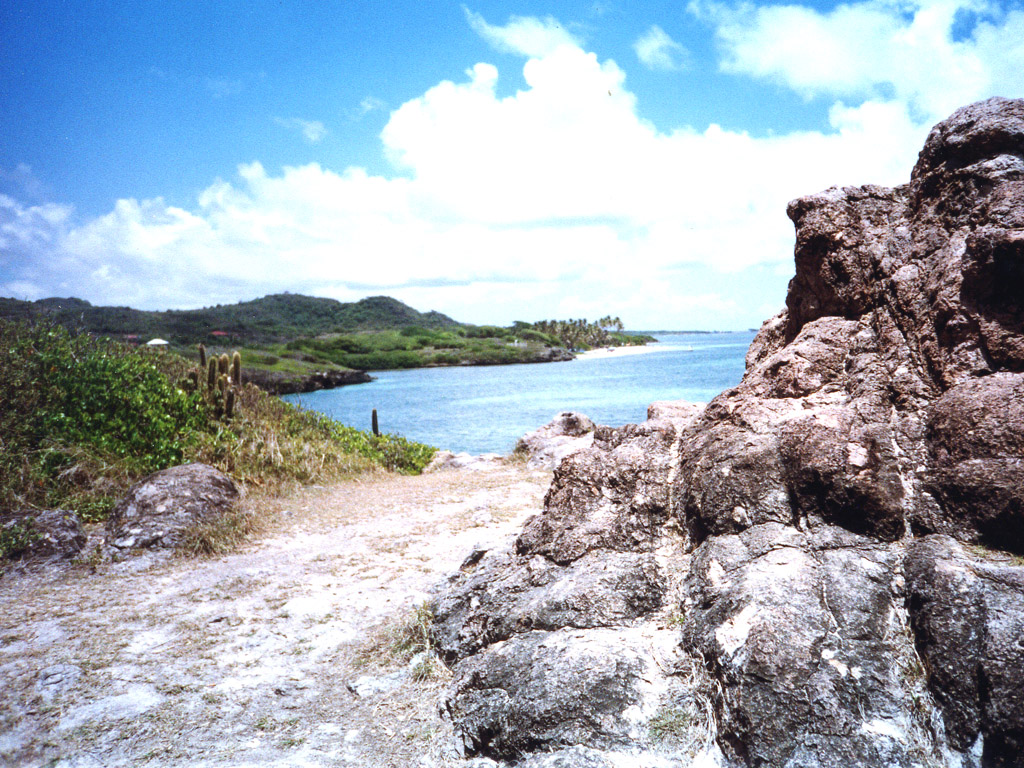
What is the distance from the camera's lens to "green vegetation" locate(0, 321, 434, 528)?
923cm

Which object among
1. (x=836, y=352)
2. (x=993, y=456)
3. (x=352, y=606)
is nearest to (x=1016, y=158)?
(x=836, y=352)

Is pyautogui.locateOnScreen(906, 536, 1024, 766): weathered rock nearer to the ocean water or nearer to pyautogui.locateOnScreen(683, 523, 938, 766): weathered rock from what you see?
pyautogui.locateOnScreen(683, 523, 938, 766): weathered rock

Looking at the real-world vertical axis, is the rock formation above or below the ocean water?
above

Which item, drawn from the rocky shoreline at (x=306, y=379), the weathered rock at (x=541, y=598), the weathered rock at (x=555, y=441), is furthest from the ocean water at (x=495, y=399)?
the weathered rock at (x=541, y=598)

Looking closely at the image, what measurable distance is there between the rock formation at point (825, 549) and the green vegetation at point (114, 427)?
6927 millimetres

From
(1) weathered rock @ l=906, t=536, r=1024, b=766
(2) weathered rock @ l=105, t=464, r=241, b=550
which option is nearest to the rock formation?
(1) weathered rock @ l=906, t=536, r=1024, b=766

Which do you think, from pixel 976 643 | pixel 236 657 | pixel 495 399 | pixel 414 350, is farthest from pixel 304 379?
pixel 976 643

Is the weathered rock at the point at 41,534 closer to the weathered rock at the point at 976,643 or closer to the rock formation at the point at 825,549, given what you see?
Answer: the rock formation at the point at 825,549

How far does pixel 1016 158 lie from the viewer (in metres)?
3.98

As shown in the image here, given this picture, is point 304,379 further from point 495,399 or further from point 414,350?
point 414,350

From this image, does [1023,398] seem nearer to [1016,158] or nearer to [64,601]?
[1016,158]

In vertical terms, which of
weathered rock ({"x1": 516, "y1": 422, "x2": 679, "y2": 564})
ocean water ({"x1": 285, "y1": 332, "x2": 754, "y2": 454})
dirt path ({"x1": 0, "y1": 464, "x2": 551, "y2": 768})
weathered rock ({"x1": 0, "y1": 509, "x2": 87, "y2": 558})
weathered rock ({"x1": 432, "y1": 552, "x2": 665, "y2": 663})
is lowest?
ocean water ({"x1": 285, "y1": 332, "x2": 754, "y2": 454})

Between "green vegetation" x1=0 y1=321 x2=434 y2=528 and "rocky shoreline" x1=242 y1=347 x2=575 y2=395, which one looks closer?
"green vegetation" x1=0 y1=321 x2=434 y2=528

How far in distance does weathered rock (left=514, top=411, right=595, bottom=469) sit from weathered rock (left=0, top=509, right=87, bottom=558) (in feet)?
26.7
